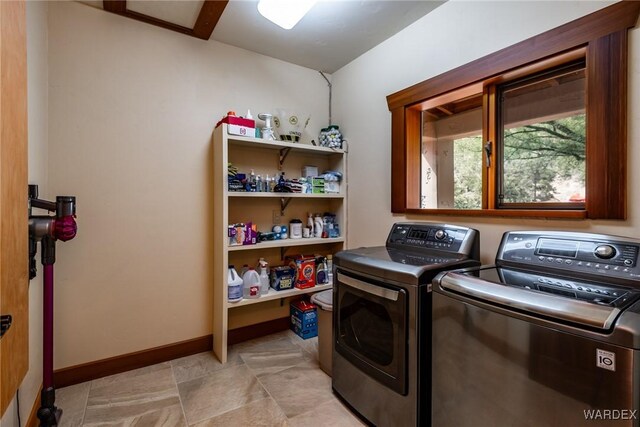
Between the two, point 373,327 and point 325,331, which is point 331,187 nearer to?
point 325,331

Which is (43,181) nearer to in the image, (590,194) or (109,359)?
(109,359)

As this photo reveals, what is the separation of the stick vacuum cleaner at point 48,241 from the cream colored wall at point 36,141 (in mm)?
70

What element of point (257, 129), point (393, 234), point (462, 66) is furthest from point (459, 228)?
point (257, 129)

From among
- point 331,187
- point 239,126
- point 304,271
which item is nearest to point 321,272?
point 304,271

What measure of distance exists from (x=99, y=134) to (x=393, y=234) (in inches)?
82.2

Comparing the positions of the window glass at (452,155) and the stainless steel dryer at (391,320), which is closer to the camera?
the stainless steel dryer at (391,320)

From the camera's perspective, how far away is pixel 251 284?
2.31 m

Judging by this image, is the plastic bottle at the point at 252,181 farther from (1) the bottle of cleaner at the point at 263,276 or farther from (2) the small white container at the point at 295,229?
(1) the bottle of cleaner at the point at 263,276

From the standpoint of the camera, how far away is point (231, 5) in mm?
1948

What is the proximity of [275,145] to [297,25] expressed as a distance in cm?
89

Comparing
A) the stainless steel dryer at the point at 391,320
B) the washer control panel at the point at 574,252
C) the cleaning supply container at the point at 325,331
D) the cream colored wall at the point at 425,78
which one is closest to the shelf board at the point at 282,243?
the cream colored wall at the point at 425,78

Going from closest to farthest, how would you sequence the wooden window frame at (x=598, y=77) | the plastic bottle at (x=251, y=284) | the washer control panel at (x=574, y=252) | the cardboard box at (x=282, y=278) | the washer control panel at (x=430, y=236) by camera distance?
the washer control panel at (x=574, y=252) → the wooden window frame at (x=598, y=77) → the washer control panel at (x=430, y=236) → the plastic bottle at (x=251, y=284) → the cardboard box at (x=282, y=278)

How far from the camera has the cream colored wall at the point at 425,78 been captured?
1.29 m

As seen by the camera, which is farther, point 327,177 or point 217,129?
point 327,177
